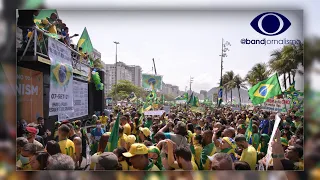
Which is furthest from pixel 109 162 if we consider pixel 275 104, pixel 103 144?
pixel 275 104

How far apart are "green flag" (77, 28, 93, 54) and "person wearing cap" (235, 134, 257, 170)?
2.16m

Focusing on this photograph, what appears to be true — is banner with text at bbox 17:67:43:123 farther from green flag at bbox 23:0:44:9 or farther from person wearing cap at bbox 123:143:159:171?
person wearing cap at bbox 123:143:159:171

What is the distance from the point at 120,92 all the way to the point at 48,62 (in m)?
1.05

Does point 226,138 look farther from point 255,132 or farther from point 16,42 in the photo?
point 16,42

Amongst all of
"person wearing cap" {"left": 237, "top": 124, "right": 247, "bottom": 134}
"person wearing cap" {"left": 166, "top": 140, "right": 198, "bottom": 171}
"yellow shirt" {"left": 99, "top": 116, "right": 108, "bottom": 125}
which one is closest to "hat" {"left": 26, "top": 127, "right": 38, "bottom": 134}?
"yellow shirt" {"left": 99, "top": 116, "right": 108, "bottom": 125}

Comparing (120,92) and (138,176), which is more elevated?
(120,92)

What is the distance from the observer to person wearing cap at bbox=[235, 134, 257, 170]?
3.89 m

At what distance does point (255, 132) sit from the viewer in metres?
4.53

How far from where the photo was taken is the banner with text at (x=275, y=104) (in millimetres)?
5281

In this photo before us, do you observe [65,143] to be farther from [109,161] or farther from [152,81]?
[152,81]

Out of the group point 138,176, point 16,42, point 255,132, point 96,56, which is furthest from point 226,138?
point 16,42

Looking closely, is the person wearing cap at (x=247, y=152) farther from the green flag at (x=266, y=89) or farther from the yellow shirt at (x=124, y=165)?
the yellow shirt at (x=124, y=165)

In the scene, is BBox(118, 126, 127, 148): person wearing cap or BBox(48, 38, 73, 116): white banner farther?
BBox(48, 38, 73, 116): white banner

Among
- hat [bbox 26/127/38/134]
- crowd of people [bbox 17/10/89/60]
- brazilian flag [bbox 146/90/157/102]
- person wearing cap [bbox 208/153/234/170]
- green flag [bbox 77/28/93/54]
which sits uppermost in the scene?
crowd of people [bbox 17/10/89/60]
